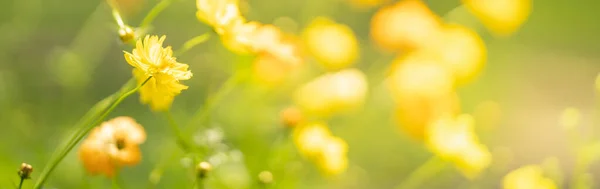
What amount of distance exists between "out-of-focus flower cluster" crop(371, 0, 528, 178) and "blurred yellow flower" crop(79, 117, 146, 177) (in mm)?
318

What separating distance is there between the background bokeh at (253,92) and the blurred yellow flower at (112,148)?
0.36 ft

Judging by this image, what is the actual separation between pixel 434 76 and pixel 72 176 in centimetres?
35

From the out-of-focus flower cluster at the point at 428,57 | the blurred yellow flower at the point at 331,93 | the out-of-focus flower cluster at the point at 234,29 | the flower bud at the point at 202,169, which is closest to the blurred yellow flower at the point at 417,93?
the out-of-focus flower cluster at the point at 428,57

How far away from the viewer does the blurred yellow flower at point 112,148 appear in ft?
1.28

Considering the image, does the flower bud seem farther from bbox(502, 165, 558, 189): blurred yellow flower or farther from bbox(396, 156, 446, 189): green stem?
bbox(396, 156, 446, 189): green stem

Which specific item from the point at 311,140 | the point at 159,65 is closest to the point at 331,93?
the point at 311,140

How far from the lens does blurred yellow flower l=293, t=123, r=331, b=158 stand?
53 centimetres

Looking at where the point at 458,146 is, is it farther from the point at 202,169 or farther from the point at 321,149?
the point at 202,169

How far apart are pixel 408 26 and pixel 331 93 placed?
8.9 inches

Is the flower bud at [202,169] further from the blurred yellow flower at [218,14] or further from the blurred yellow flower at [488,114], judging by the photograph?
the blurred yellow flower at [488,114]

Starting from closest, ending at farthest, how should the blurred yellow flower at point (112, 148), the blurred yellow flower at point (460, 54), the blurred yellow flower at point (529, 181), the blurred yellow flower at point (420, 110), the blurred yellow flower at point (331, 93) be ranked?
1. the blurred yellow flower at point (112, 148)
2. the blurred yellow flower at point (529, 181)
3. the blurred yellow flower at point (331, 93)
4. the blurred yellow flower at point (460, 54)
5. the blurred yellow flower at point (420, 110)

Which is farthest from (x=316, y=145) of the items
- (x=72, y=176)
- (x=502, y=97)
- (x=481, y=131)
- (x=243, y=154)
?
(x=502, y=97)

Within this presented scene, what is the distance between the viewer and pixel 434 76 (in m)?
0.76

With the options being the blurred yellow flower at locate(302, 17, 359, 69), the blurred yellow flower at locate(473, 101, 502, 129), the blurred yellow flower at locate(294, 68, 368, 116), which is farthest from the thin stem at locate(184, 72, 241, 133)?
the blurred yellow flower at locate(473, 101, 502, 129)
